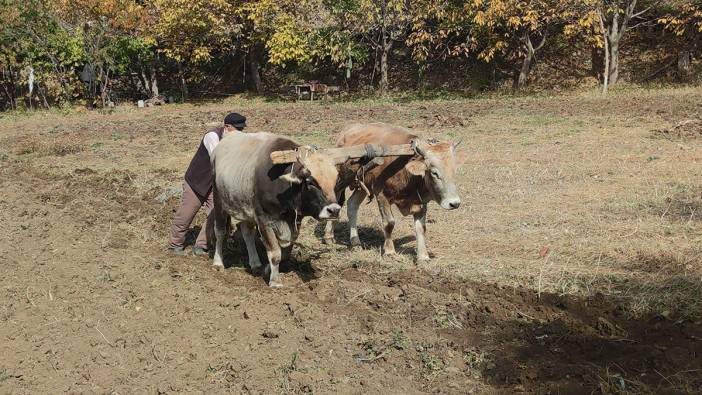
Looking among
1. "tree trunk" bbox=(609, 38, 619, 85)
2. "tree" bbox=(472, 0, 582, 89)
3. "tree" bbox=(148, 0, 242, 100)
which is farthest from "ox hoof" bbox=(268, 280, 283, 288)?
"tree" bbox=(148, 0, 242, 100)

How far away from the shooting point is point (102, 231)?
1001 cm

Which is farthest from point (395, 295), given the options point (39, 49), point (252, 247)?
point (39, 49)

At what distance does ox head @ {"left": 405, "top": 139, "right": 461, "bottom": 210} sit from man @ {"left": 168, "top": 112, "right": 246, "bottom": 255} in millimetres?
2259

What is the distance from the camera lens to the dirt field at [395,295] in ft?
18.2

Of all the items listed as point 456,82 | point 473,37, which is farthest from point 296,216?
point 456,82

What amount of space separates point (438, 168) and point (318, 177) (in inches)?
65.4

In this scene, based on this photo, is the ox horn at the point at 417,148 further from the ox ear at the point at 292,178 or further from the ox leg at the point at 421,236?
the ox ear at the point at 292,178

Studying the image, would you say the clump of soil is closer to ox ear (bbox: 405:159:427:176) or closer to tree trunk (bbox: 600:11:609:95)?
tree trunk (bbox: 600:11:609:95)

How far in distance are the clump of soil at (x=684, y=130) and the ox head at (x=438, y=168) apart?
9.30 meters

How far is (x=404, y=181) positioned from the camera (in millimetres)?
8586

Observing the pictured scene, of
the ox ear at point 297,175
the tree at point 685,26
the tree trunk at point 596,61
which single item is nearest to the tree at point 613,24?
the tree trunk at point 596,61

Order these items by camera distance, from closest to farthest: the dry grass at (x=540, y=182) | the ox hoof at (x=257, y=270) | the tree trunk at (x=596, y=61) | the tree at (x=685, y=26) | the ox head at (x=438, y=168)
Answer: the dry grass at (x=540, y=182) → the ox head at (x=438, y=168) → the ox hoof at (x=257, y=270) → the tree at (x=685, y=26) → the tree trunk at (x=596, y=61)

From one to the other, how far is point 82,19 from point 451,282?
25247mm

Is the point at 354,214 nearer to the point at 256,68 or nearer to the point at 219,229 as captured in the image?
the point at 219,229
